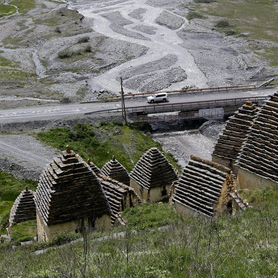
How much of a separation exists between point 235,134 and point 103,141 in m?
37.7

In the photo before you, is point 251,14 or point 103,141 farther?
point 251,14

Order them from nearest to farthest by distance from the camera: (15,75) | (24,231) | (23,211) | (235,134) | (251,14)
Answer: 1. (235,134)
2. (24,231)
3. (23,211)
4. (15,75)
5. (251,14)

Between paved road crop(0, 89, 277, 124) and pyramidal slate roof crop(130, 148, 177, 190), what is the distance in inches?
1540

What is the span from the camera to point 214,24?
14088 centimetres

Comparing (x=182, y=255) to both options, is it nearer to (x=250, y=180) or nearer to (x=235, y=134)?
(x=250, y=180)

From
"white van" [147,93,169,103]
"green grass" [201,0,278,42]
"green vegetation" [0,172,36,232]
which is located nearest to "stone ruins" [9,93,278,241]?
"green vegetation" [0,172,36,232]

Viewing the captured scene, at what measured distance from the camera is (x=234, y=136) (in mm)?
32906

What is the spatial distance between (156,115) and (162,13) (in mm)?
77543

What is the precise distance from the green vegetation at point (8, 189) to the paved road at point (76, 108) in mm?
19073

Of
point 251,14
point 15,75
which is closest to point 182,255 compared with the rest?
point 15,75

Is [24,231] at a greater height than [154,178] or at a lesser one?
greater

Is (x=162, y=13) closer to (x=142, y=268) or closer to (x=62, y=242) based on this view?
(x=62, y=242)

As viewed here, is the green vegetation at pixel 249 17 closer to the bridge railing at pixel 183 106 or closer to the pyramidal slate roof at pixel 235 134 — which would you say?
the bridge railing at pixel 183 106

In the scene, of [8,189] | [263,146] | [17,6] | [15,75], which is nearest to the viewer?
[263,146]
